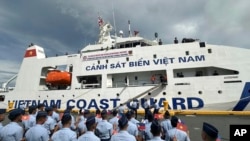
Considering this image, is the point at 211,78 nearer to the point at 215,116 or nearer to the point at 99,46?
the point at 215,116

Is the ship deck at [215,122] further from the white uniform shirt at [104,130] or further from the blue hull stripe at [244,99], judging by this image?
the white uniform shirt at [104,130]

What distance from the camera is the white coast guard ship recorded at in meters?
13.2

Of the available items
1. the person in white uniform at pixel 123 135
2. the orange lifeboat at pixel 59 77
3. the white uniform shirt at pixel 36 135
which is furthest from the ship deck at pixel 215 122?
the orange lifeboat at pixel 59 77

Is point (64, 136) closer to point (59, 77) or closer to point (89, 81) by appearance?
point (89, 81)

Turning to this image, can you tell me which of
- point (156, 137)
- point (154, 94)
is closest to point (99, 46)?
point (154, 94)

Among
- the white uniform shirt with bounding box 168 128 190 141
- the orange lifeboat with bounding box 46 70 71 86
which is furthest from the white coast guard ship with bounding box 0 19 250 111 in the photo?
the white uniform shirt with bounding box 168 128 190 141

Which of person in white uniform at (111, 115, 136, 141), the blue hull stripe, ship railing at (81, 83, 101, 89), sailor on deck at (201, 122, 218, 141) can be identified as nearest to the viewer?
sailor on deck at (201, 122, 218, 141)

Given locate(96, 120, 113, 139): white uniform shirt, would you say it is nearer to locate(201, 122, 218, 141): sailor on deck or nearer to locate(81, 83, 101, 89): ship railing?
locate(201, 122, 218, 141): sailor on deck

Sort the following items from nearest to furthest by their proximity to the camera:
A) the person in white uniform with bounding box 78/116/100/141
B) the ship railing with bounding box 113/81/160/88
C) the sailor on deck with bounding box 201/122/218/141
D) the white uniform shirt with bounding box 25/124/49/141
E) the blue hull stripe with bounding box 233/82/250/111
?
the sailor on deck with bounding box 201/122/218/141 < the person in white uniform with bounding box 78/116/100/141 < the white uniform shirt with bounding box 25/124/49/141 < the blue hull stripe with bounding box 233/82/250/111 < the ship railing with bounding box 113/81/160/88

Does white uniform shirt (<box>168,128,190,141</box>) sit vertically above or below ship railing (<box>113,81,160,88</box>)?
below

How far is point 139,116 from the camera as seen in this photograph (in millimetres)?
13875

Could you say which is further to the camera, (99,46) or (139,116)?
(99,46)

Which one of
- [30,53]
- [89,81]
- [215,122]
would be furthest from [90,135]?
[30,53]

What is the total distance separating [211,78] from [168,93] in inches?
107
